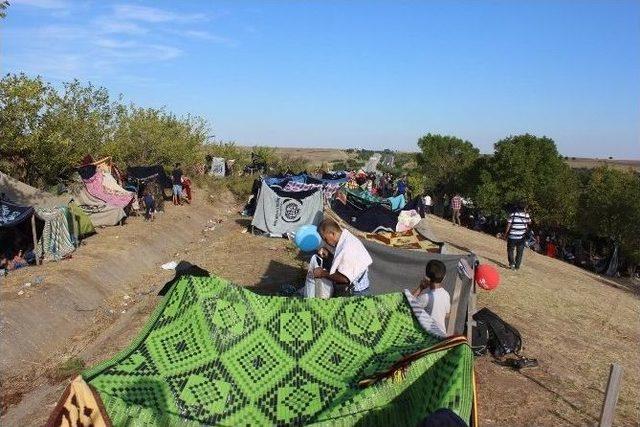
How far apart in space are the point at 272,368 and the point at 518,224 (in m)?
9.30

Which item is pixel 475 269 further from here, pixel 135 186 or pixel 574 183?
pixel 574 183

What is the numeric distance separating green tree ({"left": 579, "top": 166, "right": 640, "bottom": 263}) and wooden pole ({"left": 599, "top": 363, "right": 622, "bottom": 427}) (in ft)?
64.2

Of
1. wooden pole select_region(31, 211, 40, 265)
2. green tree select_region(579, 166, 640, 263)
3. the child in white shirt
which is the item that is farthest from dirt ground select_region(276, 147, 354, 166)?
the child in white shirt

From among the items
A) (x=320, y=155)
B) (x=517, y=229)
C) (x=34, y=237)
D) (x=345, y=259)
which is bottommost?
(x=320, y=155)

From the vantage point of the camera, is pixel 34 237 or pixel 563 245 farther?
pixel 563 245

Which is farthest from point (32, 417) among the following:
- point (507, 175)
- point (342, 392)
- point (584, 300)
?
point (507, 175)

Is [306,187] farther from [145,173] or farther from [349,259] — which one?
[349,259]

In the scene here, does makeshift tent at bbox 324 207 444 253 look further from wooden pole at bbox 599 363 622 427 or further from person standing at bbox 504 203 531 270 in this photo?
wooden pole at bbox 599 363 622 427

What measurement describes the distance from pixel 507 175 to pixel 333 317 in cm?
3362

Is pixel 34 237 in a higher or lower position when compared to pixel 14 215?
lower

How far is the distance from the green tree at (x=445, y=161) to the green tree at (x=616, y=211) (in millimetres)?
13516

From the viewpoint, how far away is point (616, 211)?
2423 cm

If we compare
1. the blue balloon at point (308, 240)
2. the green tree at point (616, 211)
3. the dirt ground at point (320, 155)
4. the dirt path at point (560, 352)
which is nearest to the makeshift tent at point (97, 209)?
the blue balloon at point (308, 240)

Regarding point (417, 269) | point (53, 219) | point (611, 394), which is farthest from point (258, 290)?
point (611, 394)
